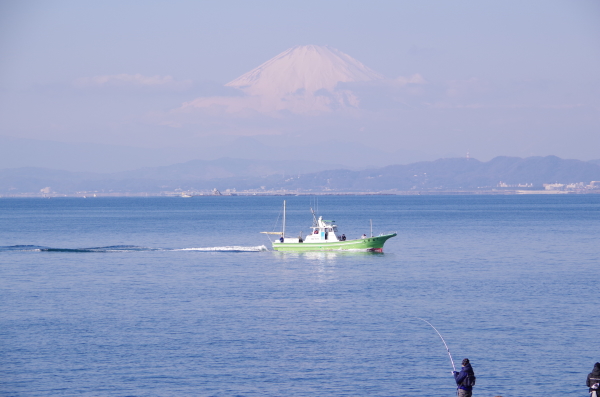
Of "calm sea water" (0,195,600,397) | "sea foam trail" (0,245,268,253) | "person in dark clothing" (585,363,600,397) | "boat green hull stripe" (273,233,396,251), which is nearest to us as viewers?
"person in dark clothing" (585,363,600,397)

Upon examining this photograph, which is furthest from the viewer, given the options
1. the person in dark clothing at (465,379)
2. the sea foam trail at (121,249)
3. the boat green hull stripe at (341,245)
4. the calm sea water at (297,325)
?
the sea foam trail at (121,249)

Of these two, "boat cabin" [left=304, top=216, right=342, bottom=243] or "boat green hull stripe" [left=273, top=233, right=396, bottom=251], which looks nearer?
"boat cabin" [left=304, top=216, right=342, bottom=243]

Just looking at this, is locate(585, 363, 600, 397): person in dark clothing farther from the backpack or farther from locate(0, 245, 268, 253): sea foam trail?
locate(0, 245, 268, 253): sea foam trail

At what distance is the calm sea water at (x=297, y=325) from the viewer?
104 ft

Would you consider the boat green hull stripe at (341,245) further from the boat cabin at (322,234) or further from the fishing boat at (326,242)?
the boat cabin at (322,234)

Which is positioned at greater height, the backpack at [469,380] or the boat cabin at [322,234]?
the boat cabin at [322,234]

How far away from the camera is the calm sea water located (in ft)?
104

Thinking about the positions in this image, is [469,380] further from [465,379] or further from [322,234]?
[322,234]

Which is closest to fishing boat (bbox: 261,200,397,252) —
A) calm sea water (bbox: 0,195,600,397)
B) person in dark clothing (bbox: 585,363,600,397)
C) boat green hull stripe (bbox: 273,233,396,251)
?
boat green hull stripe (bbox: 273,233,396,251)

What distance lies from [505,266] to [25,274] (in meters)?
42.0

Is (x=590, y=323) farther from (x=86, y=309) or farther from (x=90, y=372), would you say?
(x=86, y=309)

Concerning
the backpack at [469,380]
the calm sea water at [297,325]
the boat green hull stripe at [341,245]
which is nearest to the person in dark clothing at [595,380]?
the backpack at [469,380]

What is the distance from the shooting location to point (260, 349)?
119 ft

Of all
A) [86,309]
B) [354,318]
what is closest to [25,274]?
[86,309]
